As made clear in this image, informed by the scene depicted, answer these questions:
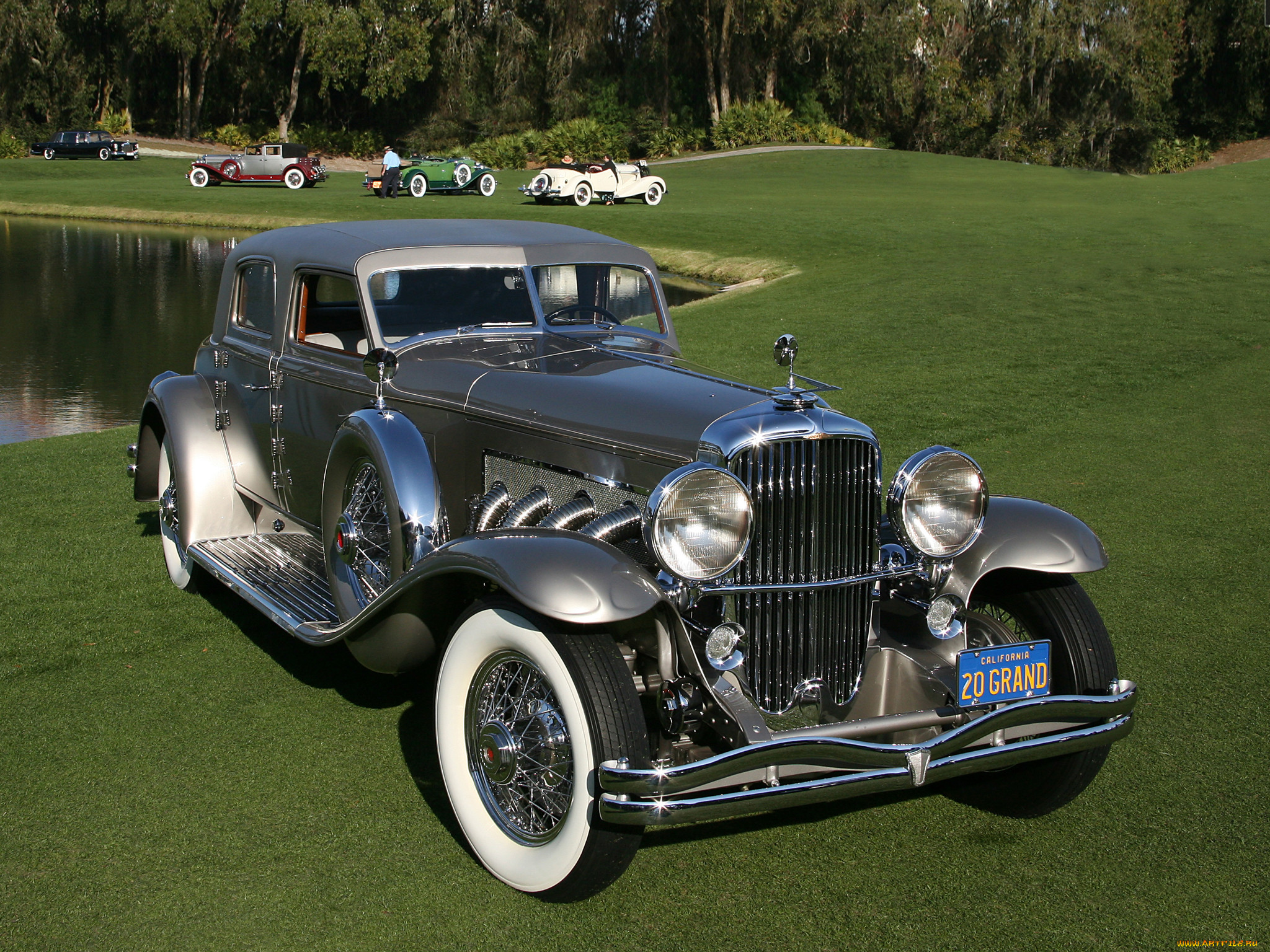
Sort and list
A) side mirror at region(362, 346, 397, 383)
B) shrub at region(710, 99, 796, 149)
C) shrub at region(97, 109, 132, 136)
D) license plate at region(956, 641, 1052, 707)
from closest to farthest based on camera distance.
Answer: license plate at region(956, 641, 1052, 707), side mirror at region(362, 346, 397, 383), shrub at region(710, 99, 796, 149), shrub at region(97, 109, 132, 136)

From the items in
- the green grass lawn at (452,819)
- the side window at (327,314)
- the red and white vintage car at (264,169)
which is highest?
the red and white vintage car at (264,169)

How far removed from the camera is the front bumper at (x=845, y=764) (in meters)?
2.72

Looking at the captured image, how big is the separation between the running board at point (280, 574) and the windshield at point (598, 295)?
144 cm

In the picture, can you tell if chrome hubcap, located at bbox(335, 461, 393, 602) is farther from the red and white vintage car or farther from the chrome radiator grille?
the red and white vintage car

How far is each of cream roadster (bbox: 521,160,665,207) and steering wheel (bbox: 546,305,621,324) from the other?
2345 cm

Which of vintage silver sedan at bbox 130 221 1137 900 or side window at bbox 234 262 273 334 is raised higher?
side window at bbox 234 262 273 334

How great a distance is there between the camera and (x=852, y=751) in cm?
285

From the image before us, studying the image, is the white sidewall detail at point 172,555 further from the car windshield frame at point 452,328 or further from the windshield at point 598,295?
the windshield at point 598,295

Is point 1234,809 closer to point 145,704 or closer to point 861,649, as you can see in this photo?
point 861,649

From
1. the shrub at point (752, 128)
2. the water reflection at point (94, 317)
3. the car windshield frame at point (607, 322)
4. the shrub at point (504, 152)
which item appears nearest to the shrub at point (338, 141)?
the shrub at point (504, 152)

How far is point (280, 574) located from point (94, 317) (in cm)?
1168

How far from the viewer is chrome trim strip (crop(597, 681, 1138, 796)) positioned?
2.71m

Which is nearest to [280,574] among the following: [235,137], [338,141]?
[338,141]

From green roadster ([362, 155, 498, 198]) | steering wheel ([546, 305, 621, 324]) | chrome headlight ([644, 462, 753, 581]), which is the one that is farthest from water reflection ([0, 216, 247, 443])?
chrome headlight ([644, 462, 753, 581])
